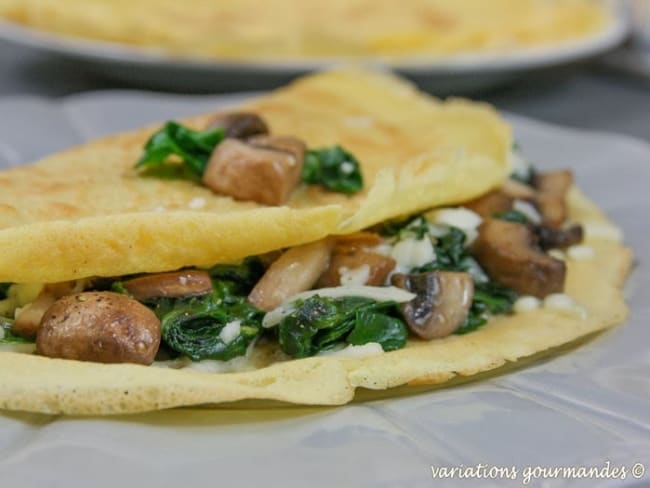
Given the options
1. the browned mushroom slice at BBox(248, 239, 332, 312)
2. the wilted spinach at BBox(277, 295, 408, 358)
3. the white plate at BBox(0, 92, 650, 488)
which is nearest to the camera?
the white plate at BBox(0, 92, 650, 488)

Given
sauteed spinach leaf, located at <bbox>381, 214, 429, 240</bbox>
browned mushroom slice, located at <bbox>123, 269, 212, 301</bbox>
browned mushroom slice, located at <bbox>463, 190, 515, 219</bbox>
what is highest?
browned mushroom slice, located at <bbox>463, 190, 515, 219</bbox>

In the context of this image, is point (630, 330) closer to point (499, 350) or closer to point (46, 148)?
point (499, 350)

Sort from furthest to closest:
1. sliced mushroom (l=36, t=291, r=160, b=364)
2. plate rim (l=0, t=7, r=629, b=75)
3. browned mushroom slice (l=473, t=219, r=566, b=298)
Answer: plate rim (l=0, t=7, r=629, b=75), browned mushroom slice (l=473, t=219, r=566, b=298), sliced mushroom (l=36, t=291, r=160, b=364)

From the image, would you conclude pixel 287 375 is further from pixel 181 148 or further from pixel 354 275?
pixel 181 148

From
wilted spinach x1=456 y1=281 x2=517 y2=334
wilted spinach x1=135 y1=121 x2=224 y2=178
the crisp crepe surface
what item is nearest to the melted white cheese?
wilted spinach x1=456 y1=281 x2=517 y2=334

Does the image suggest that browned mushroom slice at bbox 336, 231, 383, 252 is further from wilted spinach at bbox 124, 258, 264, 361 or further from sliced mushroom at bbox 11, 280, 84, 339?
sliced mushroom at bbox 11, 280, 84, 339

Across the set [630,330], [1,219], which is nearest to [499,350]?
[630,330]
